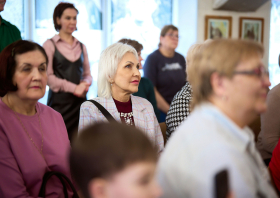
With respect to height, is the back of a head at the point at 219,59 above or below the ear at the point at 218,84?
above

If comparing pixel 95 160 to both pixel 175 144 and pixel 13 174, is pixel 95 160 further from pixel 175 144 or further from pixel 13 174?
pixel 13 174

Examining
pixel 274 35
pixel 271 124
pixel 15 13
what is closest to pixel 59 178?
pixel 271 124

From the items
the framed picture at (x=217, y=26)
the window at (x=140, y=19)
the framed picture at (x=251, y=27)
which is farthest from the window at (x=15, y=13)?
the framed picture at (x=251, y=27)

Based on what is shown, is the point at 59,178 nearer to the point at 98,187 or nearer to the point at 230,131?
the point at 98,187

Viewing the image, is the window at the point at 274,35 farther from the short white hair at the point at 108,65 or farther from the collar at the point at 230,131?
the collar at the point at 230,131

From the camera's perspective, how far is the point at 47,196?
1629mm

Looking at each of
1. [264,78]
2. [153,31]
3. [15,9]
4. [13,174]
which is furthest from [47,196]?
[153,31]

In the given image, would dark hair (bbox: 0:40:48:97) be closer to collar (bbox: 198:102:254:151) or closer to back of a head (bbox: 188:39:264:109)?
back of a head (bbox: 188:39:264:109)

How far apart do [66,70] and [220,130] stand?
2779 millimetres

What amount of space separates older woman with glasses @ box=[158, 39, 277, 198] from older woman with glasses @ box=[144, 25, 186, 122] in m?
2.80

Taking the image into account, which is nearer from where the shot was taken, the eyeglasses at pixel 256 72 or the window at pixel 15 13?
the eyeglasses at pixel 256 72

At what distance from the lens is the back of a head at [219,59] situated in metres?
1.06

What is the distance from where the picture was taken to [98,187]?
0.92m

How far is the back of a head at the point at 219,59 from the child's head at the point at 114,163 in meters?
0.36
